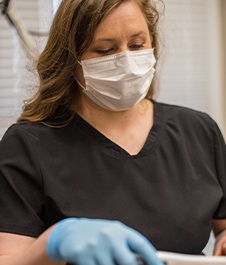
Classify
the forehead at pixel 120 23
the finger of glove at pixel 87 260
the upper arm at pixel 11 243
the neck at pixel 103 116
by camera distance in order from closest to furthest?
the finger of glove at pixel 87 260, the upper arm at pixel 11 243, the forehead at pixel 120 23, the neck at pixel 103 116

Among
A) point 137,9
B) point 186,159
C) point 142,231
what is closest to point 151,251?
point 142,231


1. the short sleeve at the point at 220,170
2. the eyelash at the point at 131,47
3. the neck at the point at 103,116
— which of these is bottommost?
the short sleeve at the point at 220,170

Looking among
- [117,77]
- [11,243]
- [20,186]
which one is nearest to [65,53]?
[117,77]

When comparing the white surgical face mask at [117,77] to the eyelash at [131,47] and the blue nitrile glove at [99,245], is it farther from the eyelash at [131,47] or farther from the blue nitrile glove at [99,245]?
the blue nitrile glove at [99,245]

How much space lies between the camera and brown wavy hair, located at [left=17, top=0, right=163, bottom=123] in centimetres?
113

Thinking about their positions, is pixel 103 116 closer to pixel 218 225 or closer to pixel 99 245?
pixel 218 225

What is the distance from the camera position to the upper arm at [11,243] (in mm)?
1021

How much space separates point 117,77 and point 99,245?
588 mm

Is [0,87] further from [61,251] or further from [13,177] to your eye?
[61,251]

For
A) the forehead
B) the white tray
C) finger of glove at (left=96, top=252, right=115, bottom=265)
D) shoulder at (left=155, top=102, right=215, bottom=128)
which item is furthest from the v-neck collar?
finger of glove at (left=96, top=252, right=115, bottom=265)

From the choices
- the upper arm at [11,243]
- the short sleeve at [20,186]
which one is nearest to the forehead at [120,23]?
the short sleeve at [20,186]

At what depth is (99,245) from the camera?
0.66 meters

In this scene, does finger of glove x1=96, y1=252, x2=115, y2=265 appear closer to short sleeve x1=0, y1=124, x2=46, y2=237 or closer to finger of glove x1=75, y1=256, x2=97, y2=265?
finger of glove x1=75, y1=256, x2=97, y2=265

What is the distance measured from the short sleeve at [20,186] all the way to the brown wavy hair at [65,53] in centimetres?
10
